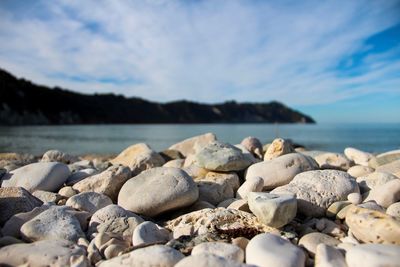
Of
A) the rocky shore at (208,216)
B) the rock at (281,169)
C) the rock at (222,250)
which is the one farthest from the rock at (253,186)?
the rock at (222,250)


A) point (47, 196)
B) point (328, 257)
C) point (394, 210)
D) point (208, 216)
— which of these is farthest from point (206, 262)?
point (47, 196)

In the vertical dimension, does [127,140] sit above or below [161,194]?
below

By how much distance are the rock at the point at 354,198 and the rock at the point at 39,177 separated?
14.1ft

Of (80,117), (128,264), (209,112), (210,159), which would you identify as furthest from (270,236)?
(209,112)

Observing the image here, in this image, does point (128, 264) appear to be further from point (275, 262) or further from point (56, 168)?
point (56, 168)

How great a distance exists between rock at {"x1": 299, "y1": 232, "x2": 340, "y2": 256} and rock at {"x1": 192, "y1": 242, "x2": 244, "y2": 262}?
70 cm

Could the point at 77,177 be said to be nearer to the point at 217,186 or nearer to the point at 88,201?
the point at 88,201

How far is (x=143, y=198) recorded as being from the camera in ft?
15.6

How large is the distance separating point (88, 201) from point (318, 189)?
297cm

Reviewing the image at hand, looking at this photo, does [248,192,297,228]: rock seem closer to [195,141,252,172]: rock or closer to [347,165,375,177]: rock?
[195,141,252,172]: rock

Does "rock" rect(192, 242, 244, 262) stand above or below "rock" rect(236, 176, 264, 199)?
below

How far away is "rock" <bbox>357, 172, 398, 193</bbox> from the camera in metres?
5.06

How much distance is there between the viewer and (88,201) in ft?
15.9

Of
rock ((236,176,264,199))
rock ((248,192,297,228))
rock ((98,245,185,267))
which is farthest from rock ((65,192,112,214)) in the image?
rock ((248,192,297,228))
